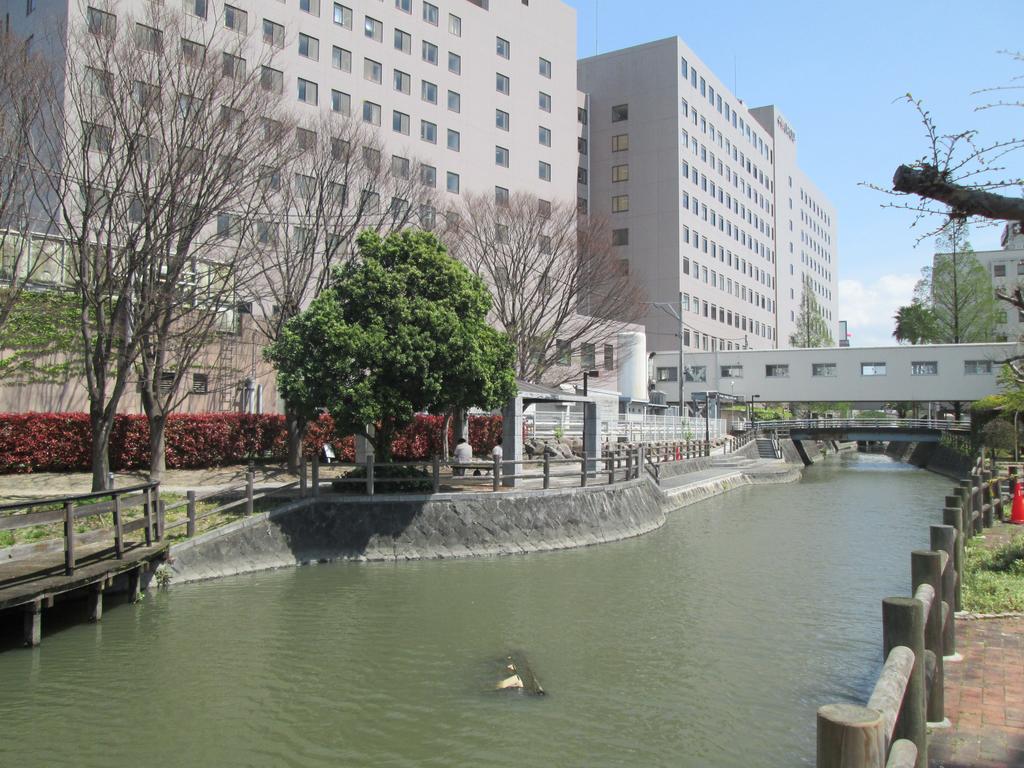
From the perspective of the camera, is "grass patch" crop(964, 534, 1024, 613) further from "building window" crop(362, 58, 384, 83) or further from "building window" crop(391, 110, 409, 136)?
"building window" crop(362, 58, 384, 83)

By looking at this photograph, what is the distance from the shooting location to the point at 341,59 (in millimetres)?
41594

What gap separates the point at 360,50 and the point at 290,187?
70.6ft

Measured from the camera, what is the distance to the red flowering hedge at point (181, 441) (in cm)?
2070

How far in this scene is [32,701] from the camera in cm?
903

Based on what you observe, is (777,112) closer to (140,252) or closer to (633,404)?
(633,404)

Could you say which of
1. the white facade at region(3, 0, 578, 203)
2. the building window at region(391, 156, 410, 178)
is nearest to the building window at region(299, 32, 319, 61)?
the white facade at region(3, 0, 578, 203)

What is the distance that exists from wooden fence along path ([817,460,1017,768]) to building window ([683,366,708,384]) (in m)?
58.4

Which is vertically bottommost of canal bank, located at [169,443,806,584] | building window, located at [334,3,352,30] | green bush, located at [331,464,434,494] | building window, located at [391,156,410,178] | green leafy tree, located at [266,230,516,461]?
canal bank, located at [169,443,806,584]

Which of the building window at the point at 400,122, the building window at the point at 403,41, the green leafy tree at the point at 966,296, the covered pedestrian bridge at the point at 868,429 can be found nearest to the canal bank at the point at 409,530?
the building window at the point at 400,122

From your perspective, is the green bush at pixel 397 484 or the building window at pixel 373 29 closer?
the green bush at pixel 397 484

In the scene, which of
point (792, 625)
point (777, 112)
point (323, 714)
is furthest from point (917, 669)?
point (777, 112)

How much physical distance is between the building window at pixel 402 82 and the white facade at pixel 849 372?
105 ft

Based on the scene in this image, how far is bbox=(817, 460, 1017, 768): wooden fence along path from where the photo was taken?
2.80m

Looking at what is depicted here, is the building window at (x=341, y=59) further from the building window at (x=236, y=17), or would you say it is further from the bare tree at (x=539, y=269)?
the bare tree at (x=539, y=269)
